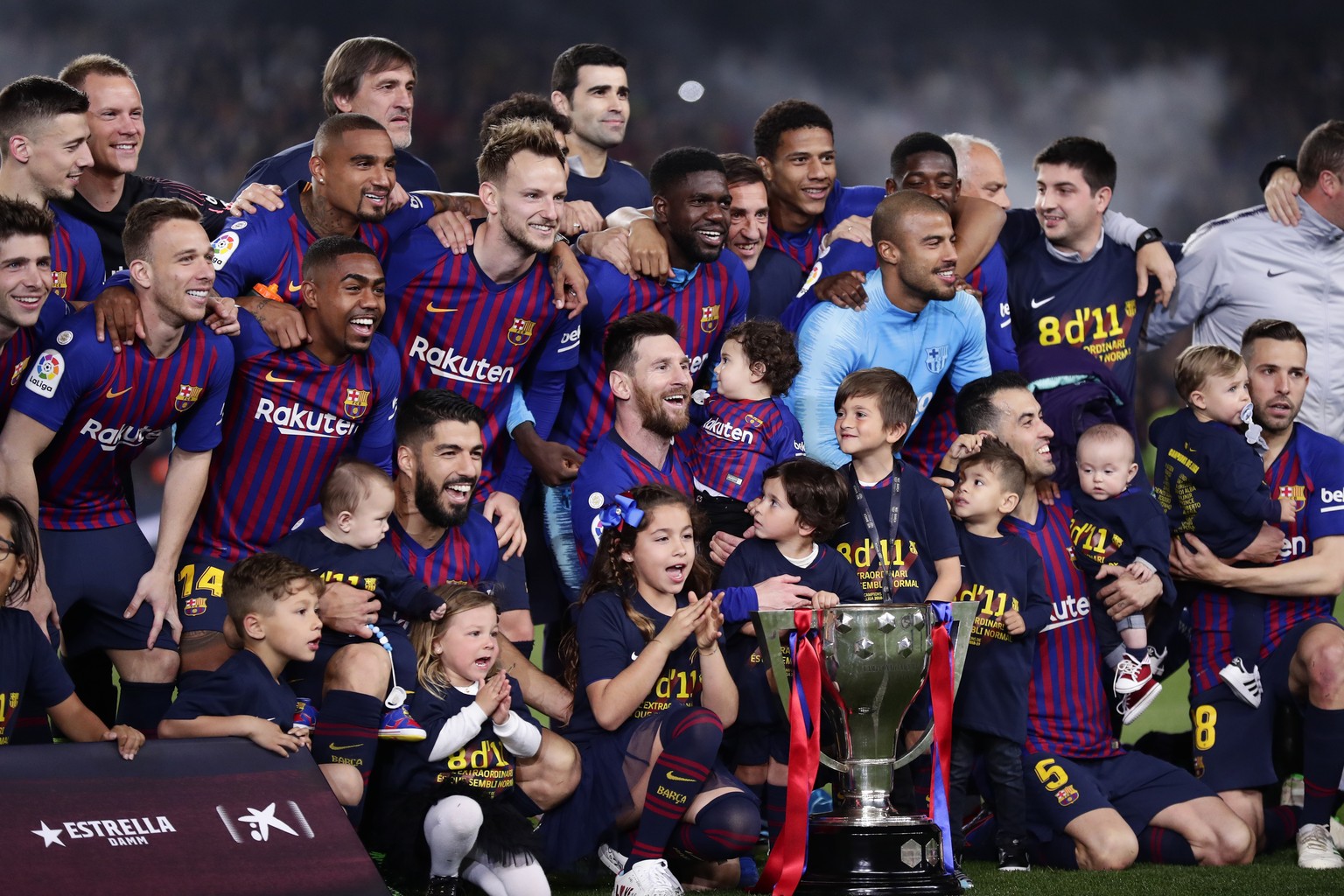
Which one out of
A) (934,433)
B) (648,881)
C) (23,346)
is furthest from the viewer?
(934,433)

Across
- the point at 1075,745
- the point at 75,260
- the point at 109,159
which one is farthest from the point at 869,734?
the point at 109,159

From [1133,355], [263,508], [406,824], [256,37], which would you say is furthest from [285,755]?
[256,37]

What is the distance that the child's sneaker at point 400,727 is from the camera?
388 cm

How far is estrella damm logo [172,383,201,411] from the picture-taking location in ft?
13.9

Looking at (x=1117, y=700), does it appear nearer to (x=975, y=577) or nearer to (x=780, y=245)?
(x=975, y=577)

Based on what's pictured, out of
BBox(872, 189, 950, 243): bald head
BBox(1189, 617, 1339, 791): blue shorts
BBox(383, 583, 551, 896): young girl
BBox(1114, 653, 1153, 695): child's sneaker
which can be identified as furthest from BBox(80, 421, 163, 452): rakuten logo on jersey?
BBox(1189, 617, 1339, 791): blue shorts

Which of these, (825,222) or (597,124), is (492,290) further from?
(597,124)

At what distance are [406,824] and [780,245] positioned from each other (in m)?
2.90

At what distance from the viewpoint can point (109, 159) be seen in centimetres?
484

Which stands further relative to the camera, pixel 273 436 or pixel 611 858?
pixel 273 436

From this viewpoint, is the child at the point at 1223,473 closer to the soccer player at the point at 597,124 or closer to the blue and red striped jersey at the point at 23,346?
the soccer player at the point at 597,124

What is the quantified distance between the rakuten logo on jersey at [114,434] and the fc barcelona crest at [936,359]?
101 inches

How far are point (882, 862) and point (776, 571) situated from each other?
0.95 meters

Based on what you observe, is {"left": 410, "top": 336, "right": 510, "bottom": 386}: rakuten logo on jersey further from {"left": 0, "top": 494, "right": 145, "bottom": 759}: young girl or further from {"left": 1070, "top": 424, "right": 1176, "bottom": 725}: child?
{"left": 1070, "top": 424, "right": 1176, "bottom": 725}: child
